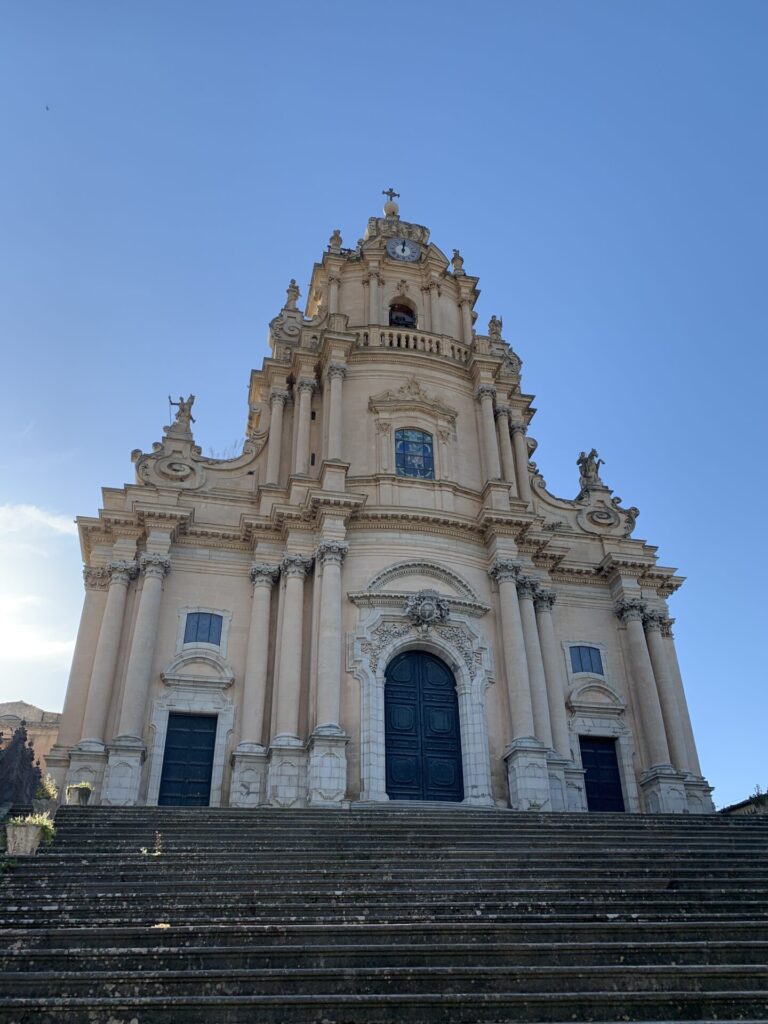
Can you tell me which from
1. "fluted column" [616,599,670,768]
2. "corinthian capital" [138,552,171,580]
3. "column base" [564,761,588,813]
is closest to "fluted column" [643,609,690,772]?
"fluted column" [616,599,670,768]

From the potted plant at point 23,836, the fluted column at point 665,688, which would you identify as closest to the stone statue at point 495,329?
the fluted column at point 665,688

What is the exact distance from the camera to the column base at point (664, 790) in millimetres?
22031

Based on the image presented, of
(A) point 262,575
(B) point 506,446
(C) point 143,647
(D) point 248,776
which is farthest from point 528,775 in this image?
(B) point 506,446

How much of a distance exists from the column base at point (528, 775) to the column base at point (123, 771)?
30.0ft

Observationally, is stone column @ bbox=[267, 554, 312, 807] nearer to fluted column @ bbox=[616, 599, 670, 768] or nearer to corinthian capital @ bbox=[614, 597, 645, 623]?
corinthian capital @ bbox=[614, 597, 645, 623]

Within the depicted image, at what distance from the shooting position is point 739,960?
8.95 meters

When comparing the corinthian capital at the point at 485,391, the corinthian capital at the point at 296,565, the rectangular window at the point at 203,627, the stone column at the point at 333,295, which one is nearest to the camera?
the rectangular window at the point at 203,627

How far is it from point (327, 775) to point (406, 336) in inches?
596

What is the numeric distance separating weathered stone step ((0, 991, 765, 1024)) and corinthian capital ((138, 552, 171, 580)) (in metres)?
15.2

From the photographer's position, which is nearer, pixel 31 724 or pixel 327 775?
pixel 327 775

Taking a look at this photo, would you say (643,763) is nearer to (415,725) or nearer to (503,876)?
(415,725)

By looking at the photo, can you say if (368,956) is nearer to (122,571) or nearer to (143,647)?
(143,647)

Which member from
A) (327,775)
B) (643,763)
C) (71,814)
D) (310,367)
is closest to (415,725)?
(327,775)

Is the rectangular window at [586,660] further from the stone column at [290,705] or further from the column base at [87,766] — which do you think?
the column base at [87,766]
